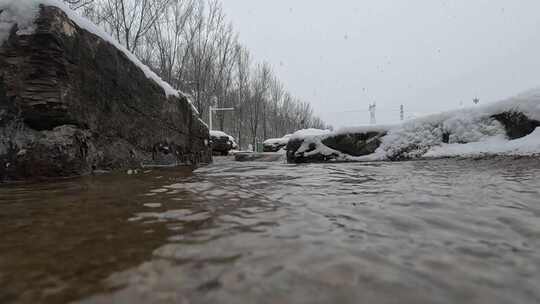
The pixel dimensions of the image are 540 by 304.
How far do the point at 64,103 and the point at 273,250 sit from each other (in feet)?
8.49

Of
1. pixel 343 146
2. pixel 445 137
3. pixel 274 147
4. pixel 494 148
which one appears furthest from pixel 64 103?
pixel 274 147

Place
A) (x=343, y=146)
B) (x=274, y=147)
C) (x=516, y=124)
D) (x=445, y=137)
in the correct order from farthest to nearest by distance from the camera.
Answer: (x=274, y=147) → (x=343, y=146) → (x=445, y=137) → (x=516, y=124)

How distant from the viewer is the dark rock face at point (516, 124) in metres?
3.55

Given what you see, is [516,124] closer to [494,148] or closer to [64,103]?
[494,148]

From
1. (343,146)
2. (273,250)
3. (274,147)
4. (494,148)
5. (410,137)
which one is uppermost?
(274,147)

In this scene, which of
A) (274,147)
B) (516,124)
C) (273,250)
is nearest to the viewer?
(273,250)

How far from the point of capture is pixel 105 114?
3.20 meters

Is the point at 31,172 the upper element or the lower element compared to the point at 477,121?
lower

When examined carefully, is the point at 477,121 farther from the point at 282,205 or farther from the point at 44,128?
the point at 44,128

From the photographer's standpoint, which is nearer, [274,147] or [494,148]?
[494,148]

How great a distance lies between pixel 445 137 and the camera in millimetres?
4555

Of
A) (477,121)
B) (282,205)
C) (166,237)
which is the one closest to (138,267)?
(166,237)

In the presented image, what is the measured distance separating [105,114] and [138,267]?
2980mm

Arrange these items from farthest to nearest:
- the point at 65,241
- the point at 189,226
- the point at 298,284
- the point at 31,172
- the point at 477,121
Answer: the point at 477,121
the point at 31,172
the point at 189,226
the point at 65,241
the point at 298,284
